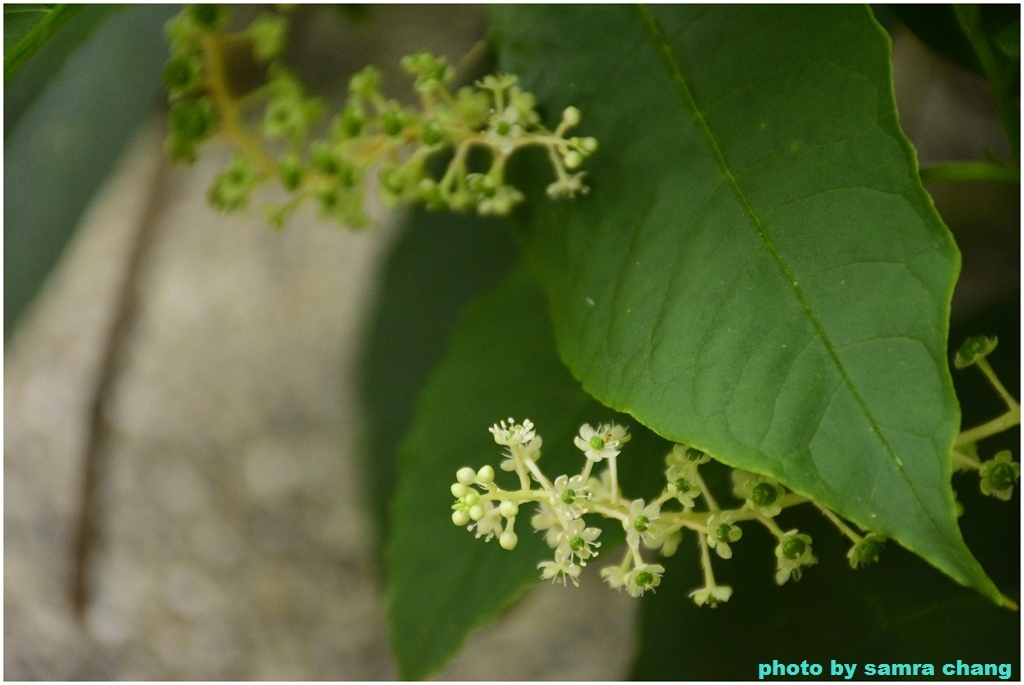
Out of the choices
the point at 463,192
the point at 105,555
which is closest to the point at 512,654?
the point at 105,555

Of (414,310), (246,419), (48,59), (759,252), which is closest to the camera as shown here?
(759,252)

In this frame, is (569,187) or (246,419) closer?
(569,187)

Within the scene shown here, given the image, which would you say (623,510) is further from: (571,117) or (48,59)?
(48,59)

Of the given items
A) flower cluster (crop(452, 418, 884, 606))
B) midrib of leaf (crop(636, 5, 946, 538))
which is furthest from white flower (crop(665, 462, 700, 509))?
midrib of leaf (crop(636, 5, 946, 538))

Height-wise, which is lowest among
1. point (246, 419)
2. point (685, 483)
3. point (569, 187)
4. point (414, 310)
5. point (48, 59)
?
point (246, 419)

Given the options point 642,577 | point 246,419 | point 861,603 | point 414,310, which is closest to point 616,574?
point 642,577

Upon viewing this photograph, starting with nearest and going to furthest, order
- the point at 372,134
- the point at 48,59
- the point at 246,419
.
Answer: the point at 48,59 < the point at 372,134 < the point at 246,419

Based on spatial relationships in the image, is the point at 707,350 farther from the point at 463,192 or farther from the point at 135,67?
the point at 135,67
